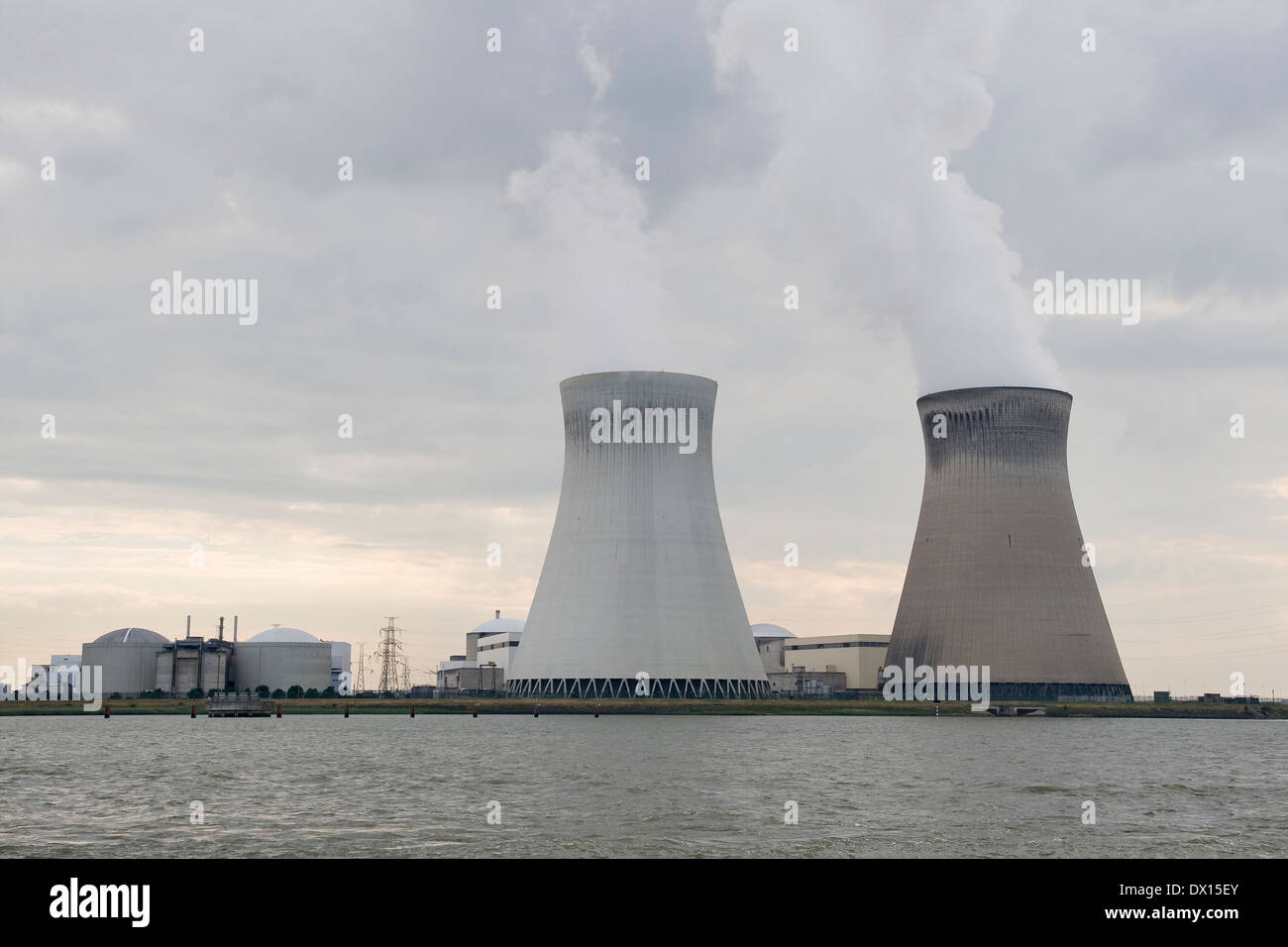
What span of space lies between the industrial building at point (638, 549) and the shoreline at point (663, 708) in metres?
1.37

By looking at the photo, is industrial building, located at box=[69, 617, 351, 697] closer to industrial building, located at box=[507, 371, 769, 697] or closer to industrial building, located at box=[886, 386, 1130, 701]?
industrial building, located at box=[507, 371, 769, 697]

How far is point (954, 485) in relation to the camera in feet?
222

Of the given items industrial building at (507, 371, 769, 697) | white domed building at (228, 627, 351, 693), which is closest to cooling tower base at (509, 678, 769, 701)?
industrial building at (507, 371, 769, 697)

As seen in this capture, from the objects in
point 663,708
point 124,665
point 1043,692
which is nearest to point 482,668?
point 124,665

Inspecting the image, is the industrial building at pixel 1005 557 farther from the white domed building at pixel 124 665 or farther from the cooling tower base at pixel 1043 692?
the white domed building at pixel 124 665

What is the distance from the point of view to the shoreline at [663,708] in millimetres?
67688

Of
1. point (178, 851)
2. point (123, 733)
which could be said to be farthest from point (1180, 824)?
point (123, 733)

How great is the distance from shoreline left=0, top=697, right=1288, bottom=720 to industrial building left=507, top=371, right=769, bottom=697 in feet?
4.48

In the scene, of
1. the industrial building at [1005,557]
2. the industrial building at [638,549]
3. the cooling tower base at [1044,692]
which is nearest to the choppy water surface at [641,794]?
the industrial building at [638,549]

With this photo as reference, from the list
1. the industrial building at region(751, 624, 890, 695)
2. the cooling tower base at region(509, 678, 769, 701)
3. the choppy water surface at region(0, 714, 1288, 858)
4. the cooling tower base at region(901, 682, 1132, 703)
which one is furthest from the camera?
the industrial building at region(751, 624, 890, 695)

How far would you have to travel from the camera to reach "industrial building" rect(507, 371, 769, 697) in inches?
2564

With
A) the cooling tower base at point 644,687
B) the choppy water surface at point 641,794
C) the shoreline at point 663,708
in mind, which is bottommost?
the shoreline at point 663,708
